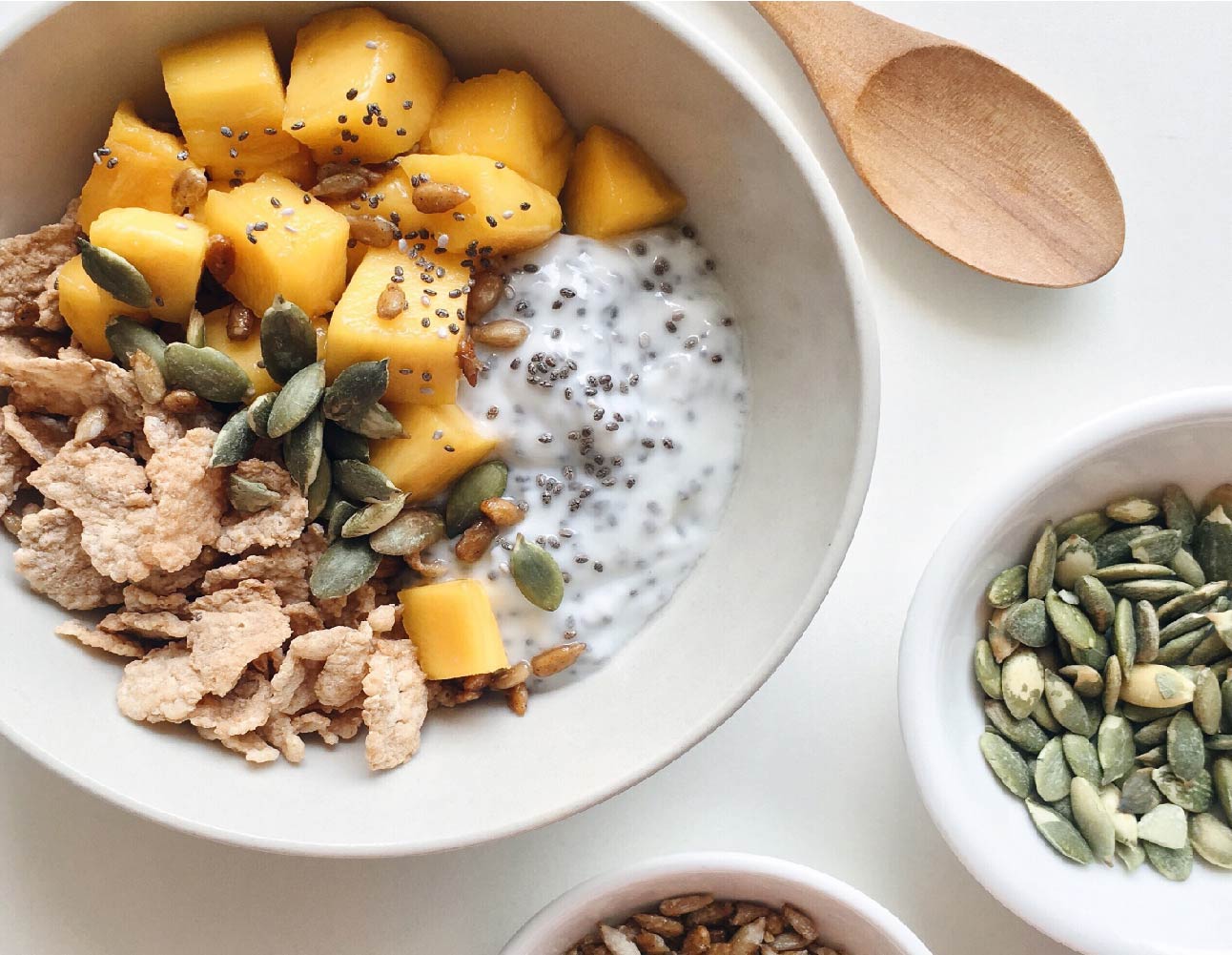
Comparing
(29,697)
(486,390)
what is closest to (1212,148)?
(486,390)

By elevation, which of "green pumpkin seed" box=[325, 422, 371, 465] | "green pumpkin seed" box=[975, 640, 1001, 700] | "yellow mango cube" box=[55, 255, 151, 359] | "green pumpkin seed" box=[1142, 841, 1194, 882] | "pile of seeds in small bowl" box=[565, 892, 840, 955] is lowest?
"pile of seeds in small bowl" box=[565, 892, 840, 955]

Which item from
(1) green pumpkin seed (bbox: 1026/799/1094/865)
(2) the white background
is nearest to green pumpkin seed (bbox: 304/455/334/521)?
(2) the white background

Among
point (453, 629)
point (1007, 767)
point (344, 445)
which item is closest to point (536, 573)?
point (453, 629)

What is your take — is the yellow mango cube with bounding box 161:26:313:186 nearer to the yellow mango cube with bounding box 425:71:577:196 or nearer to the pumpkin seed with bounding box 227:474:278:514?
the yellow mango cube with bounding box 425:71:577:196

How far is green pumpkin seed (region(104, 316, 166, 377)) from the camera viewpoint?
0.96m

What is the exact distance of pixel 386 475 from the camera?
0.98 meters

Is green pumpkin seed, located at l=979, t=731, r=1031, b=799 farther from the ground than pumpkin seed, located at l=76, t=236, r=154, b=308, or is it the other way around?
pumpkin seed, located at l=76, t=236, r=154, b=308

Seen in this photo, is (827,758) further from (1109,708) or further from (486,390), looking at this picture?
(486,390)

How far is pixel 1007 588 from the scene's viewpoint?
44.7 inches

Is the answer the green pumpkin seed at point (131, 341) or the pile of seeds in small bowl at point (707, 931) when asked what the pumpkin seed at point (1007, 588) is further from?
the green pumpkin seed at point (131, 341)

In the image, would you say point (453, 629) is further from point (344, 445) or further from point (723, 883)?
point (723, 883)

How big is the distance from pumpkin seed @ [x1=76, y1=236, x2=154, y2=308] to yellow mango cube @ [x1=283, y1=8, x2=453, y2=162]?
18cm

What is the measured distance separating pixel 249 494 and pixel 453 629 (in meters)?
0.21

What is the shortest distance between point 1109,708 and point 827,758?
30 cm
